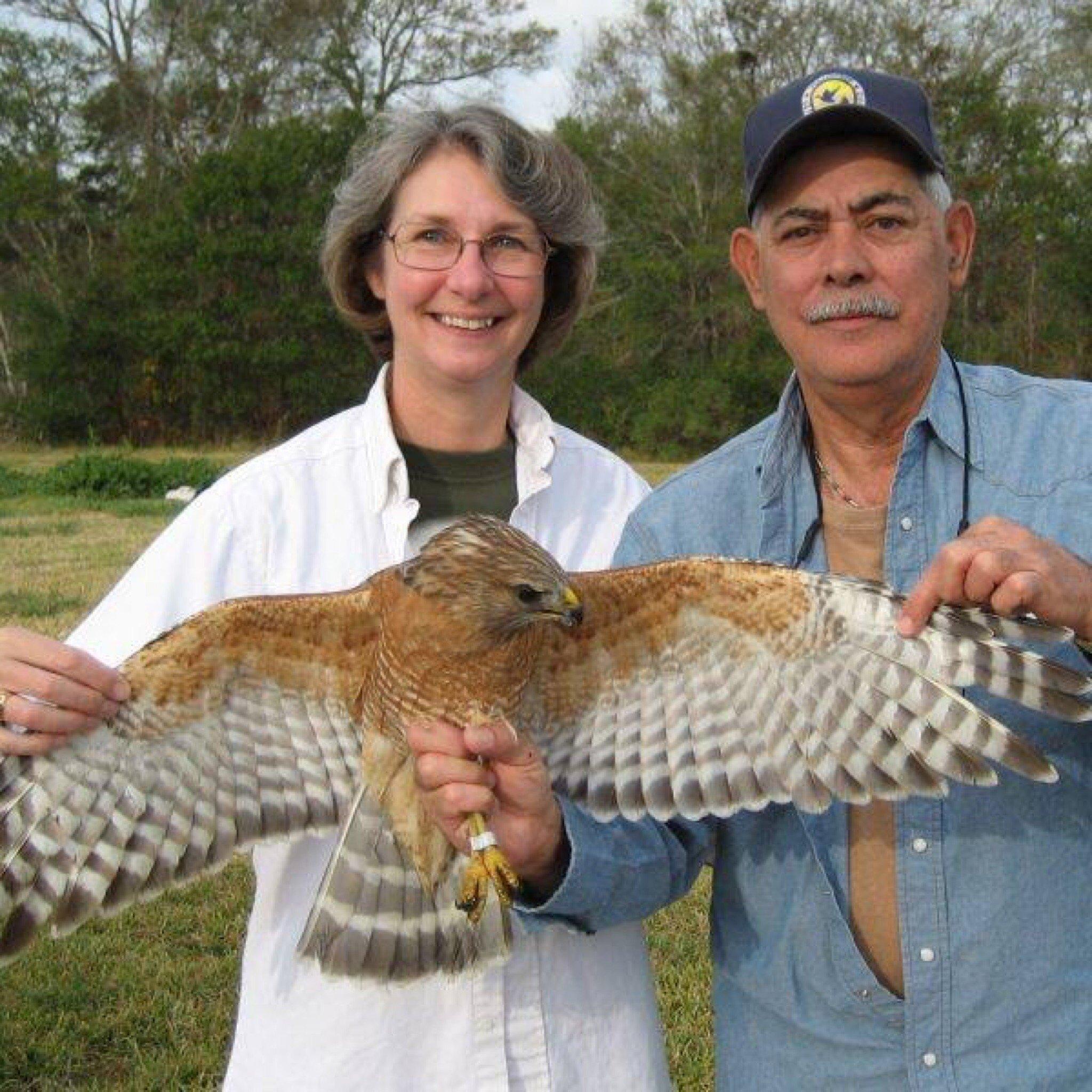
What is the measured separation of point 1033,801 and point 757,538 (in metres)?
0.80

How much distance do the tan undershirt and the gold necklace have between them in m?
0.01

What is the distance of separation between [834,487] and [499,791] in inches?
39.1

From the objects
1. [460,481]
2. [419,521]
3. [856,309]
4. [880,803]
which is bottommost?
[880,803]

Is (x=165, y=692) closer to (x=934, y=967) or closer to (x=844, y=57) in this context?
(x=934, y=967)

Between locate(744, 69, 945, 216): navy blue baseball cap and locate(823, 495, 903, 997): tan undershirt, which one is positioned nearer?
locate(823, 495, 903, 997): tan undershirt

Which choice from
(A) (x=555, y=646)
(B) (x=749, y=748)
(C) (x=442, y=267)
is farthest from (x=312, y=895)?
(C) (x=442, y=267)

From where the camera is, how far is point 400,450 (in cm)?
340

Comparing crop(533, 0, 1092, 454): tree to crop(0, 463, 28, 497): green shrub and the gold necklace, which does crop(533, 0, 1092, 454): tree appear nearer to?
crop(0, 463, 28, 497): green shrub

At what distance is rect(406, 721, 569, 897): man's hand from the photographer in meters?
2.84

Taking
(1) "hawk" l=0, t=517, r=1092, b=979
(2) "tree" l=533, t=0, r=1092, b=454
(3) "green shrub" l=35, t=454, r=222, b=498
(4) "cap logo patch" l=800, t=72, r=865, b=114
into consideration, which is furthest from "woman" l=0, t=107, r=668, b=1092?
(2) "tree" l=533, t=0, r=1092, b=454

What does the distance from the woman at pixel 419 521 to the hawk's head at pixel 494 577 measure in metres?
0.24

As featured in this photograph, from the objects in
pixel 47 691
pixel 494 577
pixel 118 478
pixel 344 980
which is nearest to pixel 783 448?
pixel 494 577

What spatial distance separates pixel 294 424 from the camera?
33.0 metres

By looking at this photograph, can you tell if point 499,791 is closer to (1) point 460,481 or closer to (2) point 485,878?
(2) point 485,878
